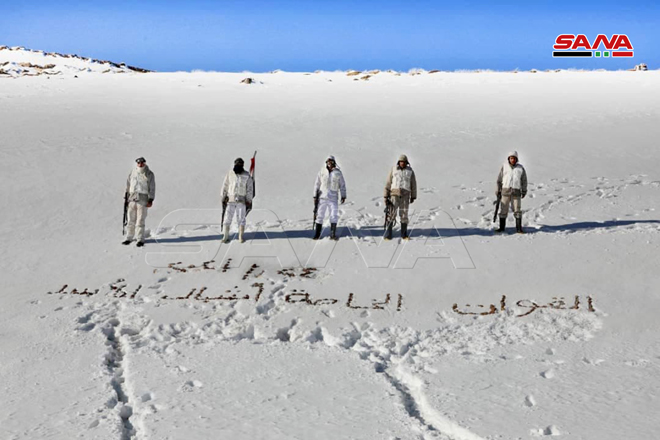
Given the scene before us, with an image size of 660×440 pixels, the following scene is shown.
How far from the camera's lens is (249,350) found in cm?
780

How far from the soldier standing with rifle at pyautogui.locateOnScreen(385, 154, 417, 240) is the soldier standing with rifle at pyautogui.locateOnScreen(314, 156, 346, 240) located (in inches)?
32.9

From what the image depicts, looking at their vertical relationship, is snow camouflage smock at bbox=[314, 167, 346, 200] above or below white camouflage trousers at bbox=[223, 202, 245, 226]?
above

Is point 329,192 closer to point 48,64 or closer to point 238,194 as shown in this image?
point 238,194

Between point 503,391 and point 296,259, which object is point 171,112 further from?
point 503,391

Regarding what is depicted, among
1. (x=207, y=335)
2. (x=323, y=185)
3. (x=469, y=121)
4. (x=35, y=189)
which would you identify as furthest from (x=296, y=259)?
(x=469, y=121)

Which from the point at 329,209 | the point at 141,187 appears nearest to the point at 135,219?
the point at 141,187

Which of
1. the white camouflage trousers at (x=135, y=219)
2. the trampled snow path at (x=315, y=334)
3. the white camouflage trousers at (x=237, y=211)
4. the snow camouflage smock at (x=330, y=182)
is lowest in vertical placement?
the trampled snow path at (x=315, y=334)

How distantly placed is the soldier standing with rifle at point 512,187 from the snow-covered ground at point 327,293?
383 millimetres

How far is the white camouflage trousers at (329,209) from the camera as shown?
1224 centimetres

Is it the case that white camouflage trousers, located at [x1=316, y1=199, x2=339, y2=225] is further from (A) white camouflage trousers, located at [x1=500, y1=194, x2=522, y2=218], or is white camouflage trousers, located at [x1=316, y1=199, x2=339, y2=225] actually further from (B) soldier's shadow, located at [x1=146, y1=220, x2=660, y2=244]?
(A) white camouflage trousers, located at [x1=500, y1=194, x2=522, y2=218]

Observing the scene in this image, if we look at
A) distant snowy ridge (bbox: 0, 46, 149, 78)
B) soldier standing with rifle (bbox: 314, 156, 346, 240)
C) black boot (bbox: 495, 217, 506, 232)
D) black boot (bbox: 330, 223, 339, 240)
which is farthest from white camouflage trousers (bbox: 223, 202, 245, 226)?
distant snowy ridge (bbox: 0, 46, 149, 78)

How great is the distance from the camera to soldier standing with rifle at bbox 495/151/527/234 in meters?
12.3

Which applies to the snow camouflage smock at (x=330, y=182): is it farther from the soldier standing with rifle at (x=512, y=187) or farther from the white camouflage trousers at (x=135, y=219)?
the white camouflage trousers at (x=135, y=219)

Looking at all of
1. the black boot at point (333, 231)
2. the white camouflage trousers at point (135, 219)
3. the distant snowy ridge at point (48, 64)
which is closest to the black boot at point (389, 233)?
the black boot at point (333, 231)
